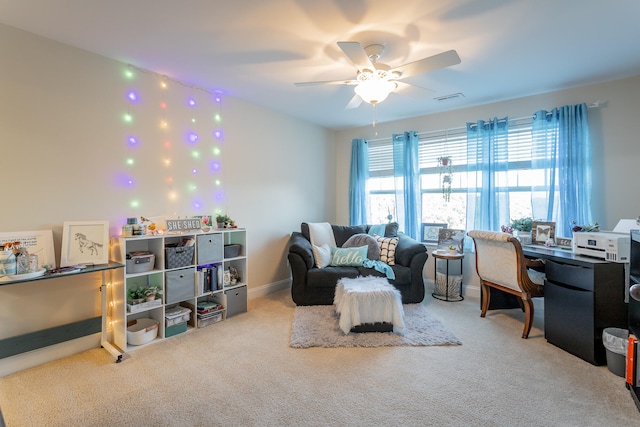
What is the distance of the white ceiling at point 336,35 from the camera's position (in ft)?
6.41

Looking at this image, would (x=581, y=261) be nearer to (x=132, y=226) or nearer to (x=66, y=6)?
(x=132, y=226)

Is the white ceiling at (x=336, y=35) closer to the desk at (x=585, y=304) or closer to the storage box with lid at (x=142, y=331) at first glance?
the desk at (x=585, y=304)

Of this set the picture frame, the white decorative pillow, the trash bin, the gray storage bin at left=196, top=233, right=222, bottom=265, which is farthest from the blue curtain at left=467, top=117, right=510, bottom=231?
the gray storage bin at left=196, top=233, right=222, bottom=265

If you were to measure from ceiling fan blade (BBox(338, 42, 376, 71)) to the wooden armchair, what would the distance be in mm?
1971

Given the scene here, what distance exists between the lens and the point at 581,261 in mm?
2371

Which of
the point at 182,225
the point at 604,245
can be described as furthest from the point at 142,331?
the point at 604,245

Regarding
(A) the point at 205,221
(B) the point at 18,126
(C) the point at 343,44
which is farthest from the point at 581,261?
(B) the point at 18,126

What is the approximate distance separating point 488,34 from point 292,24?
5.03 feet

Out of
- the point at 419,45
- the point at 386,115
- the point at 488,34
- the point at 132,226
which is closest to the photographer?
the point at 488,34

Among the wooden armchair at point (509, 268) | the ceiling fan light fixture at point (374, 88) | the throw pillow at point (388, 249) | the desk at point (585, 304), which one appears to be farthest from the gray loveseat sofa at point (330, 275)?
the ceiling fan light fixture at point (374, 88)

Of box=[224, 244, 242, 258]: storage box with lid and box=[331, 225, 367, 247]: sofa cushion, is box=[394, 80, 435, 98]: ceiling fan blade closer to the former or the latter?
box=[331, 225, 367, 247]: sofa cushion

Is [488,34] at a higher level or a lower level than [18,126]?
higher

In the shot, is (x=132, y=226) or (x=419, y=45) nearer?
(x=419, y=45)

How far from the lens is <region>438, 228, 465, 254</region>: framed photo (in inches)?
154
